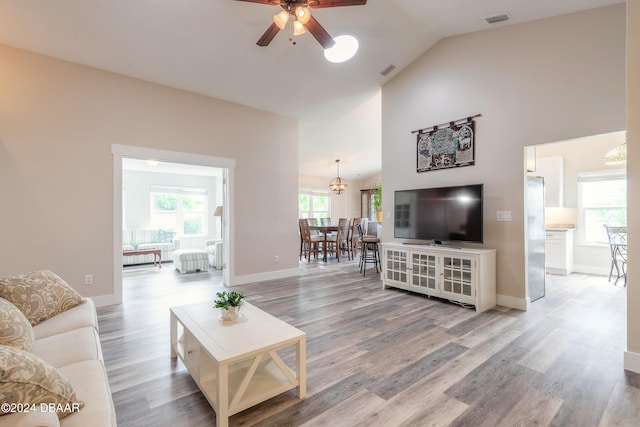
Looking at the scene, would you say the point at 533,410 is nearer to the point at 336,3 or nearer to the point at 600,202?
the point at 336,3

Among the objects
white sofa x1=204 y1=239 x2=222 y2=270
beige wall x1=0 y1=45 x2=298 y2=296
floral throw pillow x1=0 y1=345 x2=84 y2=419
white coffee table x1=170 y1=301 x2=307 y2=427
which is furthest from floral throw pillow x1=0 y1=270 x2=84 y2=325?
white sofa x1=204 y1=239 x2=222 y2=270

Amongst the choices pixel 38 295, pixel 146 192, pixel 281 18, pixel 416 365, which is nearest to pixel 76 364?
pixel 38 295

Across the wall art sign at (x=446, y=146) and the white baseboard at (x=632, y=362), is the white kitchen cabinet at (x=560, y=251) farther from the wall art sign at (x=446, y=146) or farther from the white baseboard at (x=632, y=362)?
the white baseboard at (x=632, y=362)

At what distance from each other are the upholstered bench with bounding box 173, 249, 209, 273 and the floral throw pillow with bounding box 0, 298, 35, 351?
442 centimetres

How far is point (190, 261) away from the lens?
600 cm

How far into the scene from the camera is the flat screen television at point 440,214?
371 cm

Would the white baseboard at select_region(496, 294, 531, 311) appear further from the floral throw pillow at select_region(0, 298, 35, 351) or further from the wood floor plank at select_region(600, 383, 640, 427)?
the floral throw pillow at select_region(0, 298, 35, 351)

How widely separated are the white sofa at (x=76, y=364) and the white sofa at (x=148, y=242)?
5.19 metres

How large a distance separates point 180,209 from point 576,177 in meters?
9.29

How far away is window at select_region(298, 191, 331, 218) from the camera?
10.4 metres

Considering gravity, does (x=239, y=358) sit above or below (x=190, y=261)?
above

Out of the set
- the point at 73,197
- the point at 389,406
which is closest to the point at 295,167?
the point at 73,197

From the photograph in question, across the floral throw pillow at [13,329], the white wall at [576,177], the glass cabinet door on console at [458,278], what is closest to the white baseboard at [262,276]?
the glass cabinet door on console at [458,278]

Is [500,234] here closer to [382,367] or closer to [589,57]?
[589,57]
